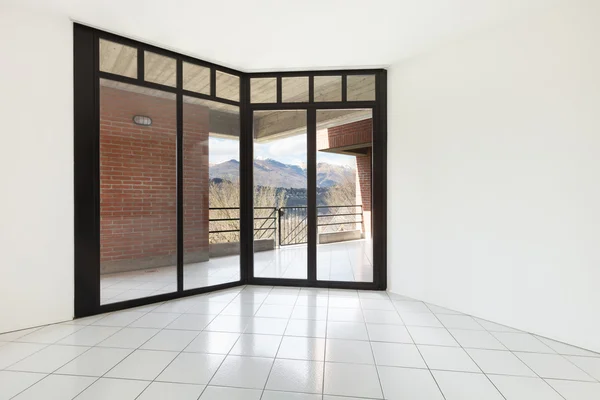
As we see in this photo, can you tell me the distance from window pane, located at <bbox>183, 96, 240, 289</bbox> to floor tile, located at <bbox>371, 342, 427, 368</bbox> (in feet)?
8.35

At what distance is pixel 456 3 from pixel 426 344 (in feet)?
10.3

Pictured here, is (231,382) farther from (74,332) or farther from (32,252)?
(32,252)

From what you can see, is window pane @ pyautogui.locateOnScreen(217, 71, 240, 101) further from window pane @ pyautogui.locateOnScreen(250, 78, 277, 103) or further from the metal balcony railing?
the metal balcony railing

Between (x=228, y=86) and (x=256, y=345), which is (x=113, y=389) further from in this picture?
(x=228, y=86)

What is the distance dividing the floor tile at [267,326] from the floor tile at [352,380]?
29.5 inches

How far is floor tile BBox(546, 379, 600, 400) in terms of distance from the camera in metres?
1.90

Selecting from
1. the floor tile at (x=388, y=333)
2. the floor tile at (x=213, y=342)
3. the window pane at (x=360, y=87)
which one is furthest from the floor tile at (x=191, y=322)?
the window pane at (x=360, y=87)

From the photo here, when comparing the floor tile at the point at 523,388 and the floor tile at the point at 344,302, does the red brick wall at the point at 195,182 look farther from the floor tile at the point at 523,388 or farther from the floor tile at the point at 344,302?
the floor tile at the point at 523,388

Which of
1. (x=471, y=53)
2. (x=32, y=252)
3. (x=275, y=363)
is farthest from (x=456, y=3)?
(x=32, y=252)

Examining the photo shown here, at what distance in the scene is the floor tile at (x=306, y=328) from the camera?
110 inches

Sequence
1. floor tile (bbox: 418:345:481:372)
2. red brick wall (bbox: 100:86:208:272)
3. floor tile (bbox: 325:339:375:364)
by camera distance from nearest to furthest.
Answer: floor tile (bbox: 418:345:481:372) → floor tile (bbox: 325:339:375:364) → red brick wall (bbox: 100:86:208:272)

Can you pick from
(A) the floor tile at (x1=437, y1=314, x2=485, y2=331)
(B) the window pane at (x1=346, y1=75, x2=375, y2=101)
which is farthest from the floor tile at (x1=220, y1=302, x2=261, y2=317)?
(B) the window pane at (x1=346, y1=75, x2=375, y2=101)

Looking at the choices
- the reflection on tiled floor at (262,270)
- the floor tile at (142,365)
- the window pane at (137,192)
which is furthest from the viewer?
the reflection on tiled floor at (262,270)

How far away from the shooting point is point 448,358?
2.37 metres
